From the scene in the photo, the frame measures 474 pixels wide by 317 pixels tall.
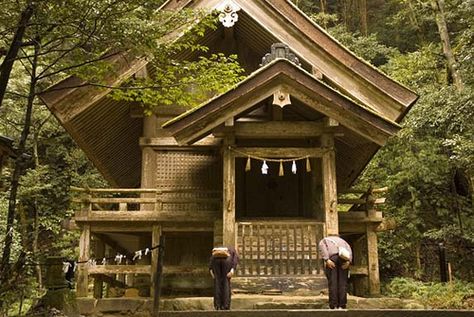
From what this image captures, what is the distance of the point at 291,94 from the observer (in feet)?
31.3

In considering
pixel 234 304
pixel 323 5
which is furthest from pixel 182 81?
pixel 323 5

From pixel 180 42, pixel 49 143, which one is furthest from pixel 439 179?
pixel 49 143

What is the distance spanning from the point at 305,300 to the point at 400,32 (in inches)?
889

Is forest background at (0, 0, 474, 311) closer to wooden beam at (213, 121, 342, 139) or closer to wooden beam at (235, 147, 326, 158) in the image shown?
wooden beam at (213, 121, 342, 139)

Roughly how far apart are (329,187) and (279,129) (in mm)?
1506

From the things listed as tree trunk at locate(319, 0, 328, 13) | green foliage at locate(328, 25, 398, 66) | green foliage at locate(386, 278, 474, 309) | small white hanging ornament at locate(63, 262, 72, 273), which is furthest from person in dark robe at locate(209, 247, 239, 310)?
tree trunk at locate(319, 0, 328, 13)

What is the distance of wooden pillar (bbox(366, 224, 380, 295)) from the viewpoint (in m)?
10.6

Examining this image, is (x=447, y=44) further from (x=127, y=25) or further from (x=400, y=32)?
(x=127, y=25)

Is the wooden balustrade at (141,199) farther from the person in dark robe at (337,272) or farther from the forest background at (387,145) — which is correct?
Result: the person in dark robe at (337,272)

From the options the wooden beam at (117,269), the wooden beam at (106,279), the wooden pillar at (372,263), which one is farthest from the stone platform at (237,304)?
the wooden beam at (106,279)

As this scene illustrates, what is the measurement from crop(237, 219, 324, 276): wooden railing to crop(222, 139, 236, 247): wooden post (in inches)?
8.4

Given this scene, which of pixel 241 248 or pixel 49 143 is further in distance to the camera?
pixel 49 143

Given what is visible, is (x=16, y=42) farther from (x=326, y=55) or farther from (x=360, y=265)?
(x=360, y=265)

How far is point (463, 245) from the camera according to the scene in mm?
16125
